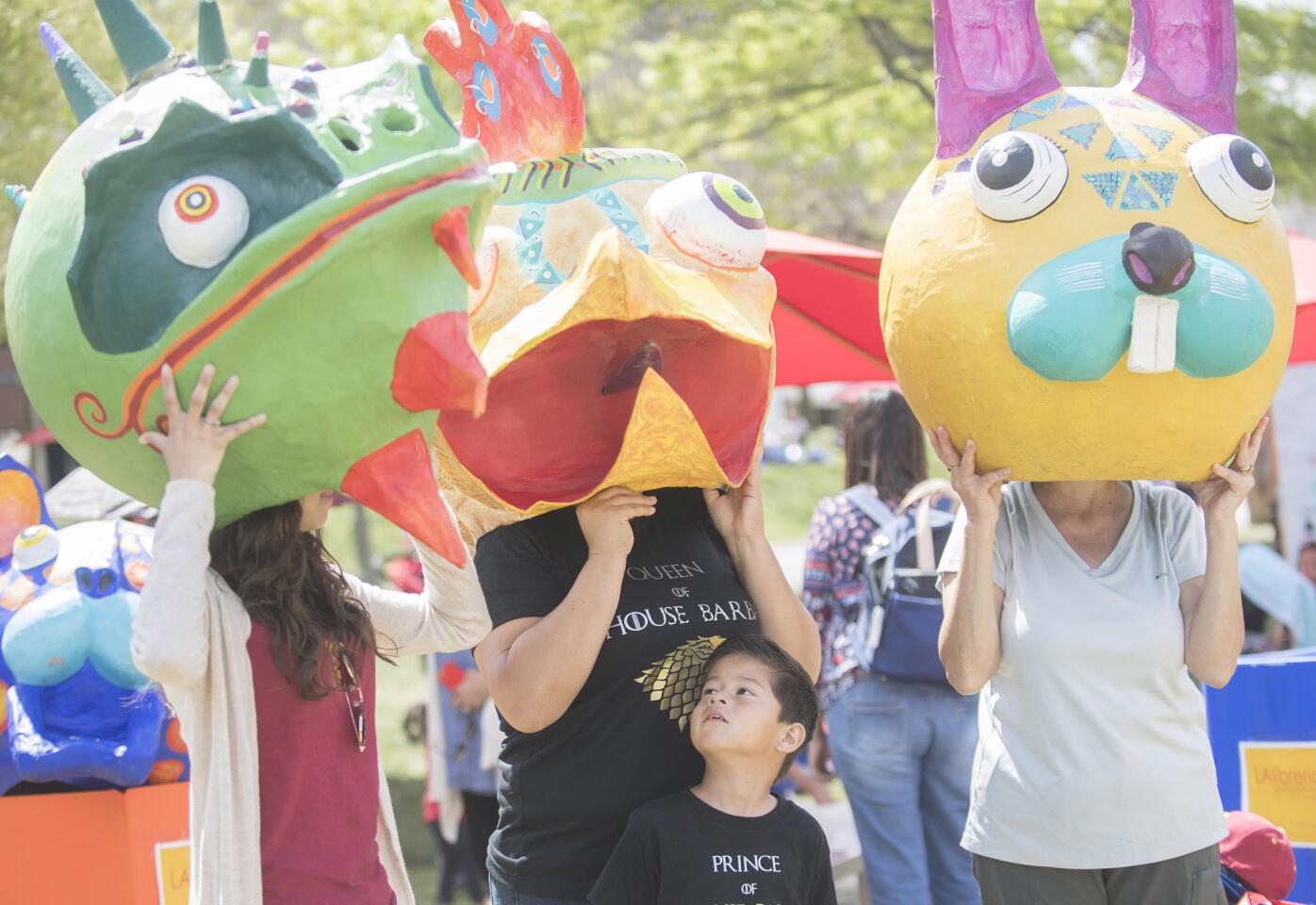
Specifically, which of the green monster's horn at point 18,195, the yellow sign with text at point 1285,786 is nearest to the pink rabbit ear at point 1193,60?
the yellow sign with text at point 1285,786

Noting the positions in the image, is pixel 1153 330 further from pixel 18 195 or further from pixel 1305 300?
pixel 1305 300

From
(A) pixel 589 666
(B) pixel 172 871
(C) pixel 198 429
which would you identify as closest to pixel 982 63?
(A) pixel 589 666

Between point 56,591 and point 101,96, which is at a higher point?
point 101,96

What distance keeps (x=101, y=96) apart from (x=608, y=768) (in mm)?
1329

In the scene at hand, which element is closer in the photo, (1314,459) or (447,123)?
(447,123)

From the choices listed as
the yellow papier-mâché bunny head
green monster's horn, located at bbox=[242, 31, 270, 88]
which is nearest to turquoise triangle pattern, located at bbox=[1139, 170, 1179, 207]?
the yellow papier-mâché bunny head

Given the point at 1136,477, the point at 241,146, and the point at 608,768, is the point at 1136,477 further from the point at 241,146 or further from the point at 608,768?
the point at 241,146

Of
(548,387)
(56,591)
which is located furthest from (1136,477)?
(56,591)

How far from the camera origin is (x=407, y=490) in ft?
6.84

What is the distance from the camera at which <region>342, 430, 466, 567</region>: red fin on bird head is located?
2.06 meters

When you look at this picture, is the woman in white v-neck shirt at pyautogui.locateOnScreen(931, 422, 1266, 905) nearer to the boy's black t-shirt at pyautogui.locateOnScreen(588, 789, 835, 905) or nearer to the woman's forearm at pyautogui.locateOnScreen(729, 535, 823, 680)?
the woman's forearm at pyautogui.locateOnScreen(729, 535, 823, 680)

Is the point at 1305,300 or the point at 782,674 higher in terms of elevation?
the point at 1305,300

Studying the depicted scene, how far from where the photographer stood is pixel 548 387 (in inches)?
94.6

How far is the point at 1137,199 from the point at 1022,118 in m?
0.27
